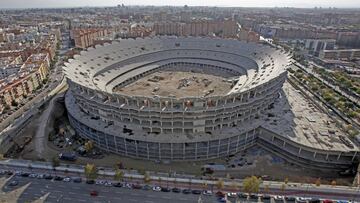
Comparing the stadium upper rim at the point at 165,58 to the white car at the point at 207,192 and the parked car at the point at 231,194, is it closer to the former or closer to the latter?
the parked car at the point at 231,194

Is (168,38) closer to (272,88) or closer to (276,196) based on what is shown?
(272,88)

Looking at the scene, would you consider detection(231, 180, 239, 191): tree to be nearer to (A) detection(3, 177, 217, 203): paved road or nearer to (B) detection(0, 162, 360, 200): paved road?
(B) detection(0, 162, 360, 200): paved road

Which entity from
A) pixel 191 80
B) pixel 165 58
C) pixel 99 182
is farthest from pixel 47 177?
pixel 165 58

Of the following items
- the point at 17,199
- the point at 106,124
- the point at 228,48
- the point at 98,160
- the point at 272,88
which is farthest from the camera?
the point at 228,48

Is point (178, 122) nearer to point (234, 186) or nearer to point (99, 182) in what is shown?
point (234, 186)

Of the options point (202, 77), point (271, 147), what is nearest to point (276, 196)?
point (271, 147)

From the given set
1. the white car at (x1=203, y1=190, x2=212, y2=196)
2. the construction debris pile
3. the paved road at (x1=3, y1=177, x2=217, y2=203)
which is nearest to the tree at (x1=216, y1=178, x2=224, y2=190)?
the white car at (x1=203, y1=190, x2=212, y2=196)

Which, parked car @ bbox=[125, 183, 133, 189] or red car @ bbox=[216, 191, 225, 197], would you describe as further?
parked car @ bbox=[125, 183, 133, 189]
